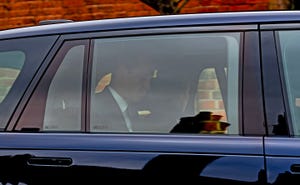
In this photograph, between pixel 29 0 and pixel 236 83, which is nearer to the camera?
pixel 236 83

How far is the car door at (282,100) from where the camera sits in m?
2.71

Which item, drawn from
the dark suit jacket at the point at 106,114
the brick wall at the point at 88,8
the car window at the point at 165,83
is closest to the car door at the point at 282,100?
the car window at the point at 165,83

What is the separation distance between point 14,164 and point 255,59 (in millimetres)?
1131

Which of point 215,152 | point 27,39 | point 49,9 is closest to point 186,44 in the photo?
point 215,152

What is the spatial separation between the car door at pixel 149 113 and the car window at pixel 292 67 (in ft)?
0.40

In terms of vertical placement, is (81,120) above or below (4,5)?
below

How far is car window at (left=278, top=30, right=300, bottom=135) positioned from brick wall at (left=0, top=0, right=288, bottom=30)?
4044 mm

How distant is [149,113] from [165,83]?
0.15 meters

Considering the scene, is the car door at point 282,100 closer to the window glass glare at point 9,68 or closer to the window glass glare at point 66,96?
the window glass glare at point 66,96

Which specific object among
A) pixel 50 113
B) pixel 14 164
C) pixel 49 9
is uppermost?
pixel 49 9

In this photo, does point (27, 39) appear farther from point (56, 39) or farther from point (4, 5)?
point (4, 5)

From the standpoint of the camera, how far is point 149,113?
9.70ft

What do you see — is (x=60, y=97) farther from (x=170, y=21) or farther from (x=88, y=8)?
(x=88, y=8)

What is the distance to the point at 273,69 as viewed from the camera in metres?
2.88
